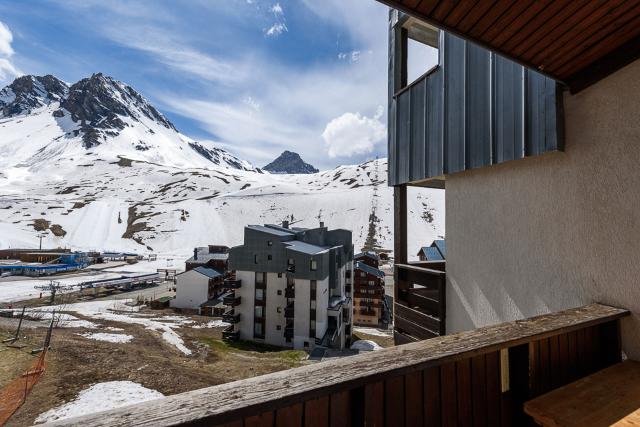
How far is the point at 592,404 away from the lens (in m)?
2.12

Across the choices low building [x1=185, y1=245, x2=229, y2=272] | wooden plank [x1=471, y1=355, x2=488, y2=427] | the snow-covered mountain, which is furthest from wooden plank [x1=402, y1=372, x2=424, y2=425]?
the snow-covered mountain

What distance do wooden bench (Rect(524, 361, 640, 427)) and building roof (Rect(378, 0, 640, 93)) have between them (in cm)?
281

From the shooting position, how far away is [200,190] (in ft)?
450

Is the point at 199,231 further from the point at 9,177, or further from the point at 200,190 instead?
the point at 9,177

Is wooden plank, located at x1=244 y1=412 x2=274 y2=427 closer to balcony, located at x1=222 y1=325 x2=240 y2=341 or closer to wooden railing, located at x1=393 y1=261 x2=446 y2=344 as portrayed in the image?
wooden railing, located at x1=393 y1=261 x2=446 y2=344

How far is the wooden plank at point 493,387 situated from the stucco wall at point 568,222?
1.71 m

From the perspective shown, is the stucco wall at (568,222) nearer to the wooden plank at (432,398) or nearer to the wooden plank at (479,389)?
the wooden plank at (479,389)

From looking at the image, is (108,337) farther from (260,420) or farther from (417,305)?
(260,420)

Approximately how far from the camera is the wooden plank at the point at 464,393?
200 centimetres

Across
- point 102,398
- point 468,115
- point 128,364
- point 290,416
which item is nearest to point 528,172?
point 468,115

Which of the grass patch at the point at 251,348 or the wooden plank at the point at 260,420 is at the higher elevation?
the wooden plank at the point at 260,420

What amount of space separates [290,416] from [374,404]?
1.53 feet

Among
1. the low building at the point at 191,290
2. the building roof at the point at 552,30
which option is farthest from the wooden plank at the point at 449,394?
the low building at the point at 191,290

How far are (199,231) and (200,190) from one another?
52.6 m
